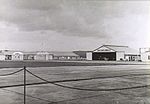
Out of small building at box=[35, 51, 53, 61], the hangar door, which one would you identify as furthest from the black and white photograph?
the hangar door

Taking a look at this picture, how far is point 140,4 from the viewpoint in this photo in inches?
261

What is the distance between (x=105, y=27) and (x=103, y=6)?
82 centimetres

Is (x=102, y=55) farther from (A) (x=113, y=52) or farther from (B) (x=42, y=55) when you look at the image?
(B) (x=42, y=55)

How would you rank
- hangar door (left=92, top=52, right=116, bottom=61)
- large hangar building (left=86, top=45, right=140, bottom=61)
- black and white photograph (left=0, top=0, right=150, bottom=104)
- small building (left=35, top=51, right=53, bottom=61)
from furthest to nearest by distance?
hangar door (left=92, top=52, right=116, bottom=61)
large hangar building (left=86, top=45, right=140, bottom=61)
small building (left=35, top=51, right=53, bottom=61)
black and white photograph (left=0, top=0, right=150, bottom=104)

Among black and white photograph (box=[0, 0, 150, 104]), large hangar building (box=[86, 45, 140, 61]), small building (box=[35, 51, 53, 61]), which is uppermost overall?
black and white photograph (box=[0, 0, 150, 104])

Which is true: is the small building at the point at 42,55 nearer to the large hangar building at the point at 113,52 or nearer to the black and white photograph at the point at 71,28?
the black and white photograph at the point at 71,28

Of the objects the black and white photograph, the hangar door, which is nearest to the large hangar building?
the hangar door

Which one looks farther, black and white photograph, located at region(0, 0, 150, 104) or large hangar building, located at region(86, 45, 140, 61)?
large hangar building, located at region(86, 45, 140, 61)

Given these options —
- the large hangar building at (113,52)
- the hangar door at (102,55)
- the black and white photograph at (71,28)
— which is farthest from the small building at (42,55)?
the hangar door at (102,55)

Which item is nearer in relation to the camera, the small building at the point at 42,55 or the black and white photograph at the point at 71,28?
the black and white photograph at the point at 71,28

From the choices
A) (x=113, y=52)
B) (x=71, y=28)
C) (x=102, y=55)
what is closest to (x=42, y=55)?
(x=71, y=28)

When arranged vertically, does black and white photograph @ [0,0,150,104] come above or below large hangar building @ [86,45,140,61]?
above

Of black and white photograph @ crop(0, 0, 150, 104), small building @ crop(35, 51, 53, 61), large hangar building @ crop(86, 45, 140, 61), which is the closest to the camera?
black and white photograph @ crop(0, 0, 150, 104)

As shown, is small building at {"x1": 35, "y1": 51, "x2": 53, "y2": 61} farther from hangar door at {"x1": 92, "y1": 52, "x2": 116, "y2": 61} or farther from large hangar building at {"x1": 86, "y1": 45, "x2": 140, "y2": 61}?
hangar door at {"x1": 92, "y1": 52, "x2": 116, "y2": 61}
